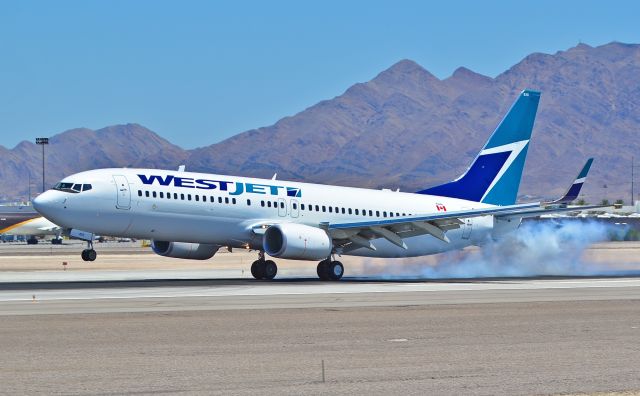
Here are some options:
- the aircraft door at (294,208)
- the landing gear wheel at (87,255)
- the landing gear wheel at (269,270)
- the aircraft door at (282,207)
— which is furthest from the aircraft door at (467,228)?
the landing gear wheel at (87,255)

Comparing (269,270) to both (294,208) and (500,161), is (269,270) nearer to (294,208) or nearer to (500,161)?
(294,208)

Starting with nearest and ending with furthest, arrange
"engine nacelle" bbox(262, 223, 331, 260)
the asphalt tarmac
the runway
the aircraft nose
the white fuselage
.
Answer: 1. the asphalt tarmac
2. the runway
3. the aircraft nose
4. the white fuselage
5. "engine nacelle" bbox(262, 223, 331, 260)

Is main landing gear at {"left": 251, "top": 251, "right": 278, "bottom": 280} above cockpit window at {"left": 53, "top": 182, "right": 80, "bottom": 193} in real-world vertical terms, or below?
below

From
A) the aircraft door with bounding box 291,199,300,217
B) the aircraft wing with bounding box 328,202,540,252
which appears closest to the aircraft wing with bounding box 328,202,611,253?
the aircraft wing with bounding box 328,202,540,252

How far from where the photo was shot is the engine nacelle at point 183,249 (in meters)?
49.4

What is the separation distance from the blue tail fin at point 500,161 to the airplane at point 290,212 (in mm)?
53

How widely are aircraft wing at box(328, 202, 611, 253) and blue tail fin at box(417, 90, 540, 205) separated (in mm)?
5642

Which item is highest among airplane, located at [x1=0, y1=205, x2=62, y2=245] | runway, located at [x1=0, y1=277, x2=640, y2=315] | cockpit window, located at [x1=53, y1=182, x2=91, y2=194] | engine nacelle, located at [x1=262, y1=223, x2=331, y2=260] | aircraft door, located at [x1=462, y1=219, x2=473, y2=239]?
airplane, located at [x1=0, y1=205, x2=62, y2=245]

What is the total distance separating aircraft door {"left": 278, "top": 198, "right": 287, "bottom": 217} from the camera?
49.3 m

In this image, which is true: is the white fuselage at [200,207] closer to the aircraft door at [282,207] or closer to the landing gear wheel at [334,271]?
the aircraft door at [282,207]

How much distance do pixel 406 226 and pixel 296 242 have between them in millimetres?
6135

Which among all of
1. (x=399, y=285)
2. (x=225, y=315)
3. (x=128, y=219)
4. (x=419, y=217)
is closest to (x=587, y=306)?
(x=225, y=315)

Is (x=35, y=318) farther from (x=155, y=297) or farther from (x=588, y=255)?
(x=588, y=255)

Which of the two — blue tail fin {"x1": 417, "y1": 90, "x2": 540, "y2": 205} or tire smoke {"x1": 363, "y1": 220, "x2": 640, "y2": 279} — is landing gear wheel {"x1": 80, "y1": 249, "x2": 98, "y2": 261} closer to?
tire smoke {"x1": 363, "y1": 220, "x2": 640, "y2": 279}
